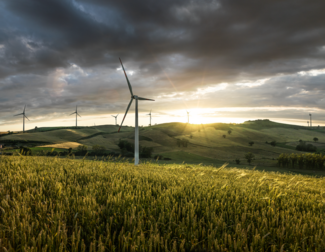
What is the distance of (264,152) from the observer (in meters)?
A: 105

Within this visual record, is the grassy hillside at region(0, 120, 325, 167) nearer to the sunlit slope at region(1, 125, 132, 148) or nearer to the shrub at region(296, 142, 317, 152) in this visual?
the sunlit slope at region(1, 125, 132, 148)

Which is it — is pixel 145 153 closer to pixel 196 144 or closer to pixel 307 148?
pixel 196 144

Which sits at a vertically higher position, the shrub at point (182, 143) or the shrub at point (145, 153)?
the shrub at point (182, 143)

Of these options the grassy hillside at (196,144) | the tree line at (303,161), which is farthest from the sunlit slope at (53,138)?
the tree line at (303,161)

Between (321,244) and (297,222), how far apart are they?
94 centimetres

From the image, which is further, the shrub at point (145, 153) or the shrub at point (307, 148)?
the shrub at point (307, 148)

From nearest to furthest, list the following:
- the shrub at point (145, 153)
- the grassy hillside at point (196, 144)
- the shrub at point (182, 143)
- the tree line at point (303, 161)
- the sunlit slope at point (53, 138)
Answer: the tree line at point (303, 161), the shrub at point (145, 153), the grassy hillside at point (196, 144), the sunlit slope at point (53, 138), the shrub at point (182, 143)

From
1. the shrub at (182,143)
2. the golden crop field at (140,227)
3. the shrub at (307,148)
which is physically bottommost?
the shrub at (307,148)

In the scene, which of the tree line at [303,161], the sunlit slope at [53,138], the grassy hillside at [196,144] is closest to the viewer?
the tree line at [303,161]

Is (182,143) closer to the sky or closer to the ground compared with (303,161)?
closer to the sky

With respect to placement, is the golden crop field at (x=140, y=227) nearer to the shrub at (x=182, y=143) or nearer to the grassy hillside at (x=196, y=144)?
the grassy hillside at (x=196, y=144)

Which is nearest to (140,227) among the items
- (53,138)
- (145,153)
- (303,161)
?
(145,153)

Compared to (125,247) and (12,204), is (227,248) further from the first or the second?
(12,204)

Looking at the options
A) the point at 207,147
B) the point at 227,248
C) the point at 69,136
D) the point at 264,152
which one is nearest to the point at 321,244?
the point at 227,248
